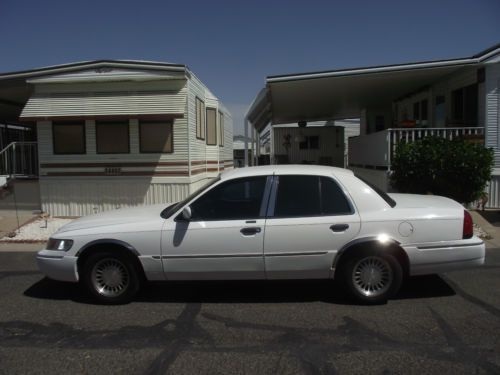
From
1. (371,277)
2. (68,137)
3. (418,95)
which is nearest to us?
(371,277)

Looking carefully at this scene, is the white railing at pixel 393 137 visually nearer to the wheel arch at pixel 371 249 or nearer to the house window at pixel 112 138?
the wheel arch at pixel 371 249

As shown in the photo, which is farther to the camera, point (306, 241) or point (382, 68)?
point (382, 68)

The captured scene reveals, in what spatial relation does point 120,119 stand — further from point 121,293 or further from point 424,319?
point 424,319

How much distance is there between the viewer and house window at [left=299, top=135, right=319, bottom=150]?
88.6ft

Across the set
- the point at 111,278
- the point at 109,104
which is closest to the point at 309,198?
the point at 111,278

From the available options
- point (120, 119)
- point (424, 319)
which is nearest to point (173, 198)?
point (120, 119)

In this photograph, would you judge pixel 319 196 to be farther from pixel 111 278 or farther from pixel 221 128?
pixel 221 128

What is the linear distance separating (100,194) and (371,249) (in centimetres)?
787

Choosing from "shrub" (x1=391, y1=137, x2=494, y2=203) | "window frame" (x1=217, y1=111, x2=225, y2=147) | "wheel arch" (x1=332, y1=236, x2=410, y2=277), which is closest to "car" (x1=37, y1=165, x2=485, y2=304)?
"wheel arch" (x1=332, y1=236, x2=410, y2=277)

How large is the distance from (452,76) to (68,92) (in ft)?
31.2

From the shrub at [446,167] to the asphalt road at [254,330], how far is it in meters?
3.56

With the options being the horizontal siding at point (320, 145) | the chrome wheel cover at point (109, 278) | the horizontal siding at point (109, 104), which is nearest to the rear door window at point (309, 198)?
the chrome wheel cover at point (109, 278)

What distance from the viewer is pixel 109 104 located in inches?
420

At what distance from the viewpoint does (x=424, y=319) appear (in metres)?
4.64
